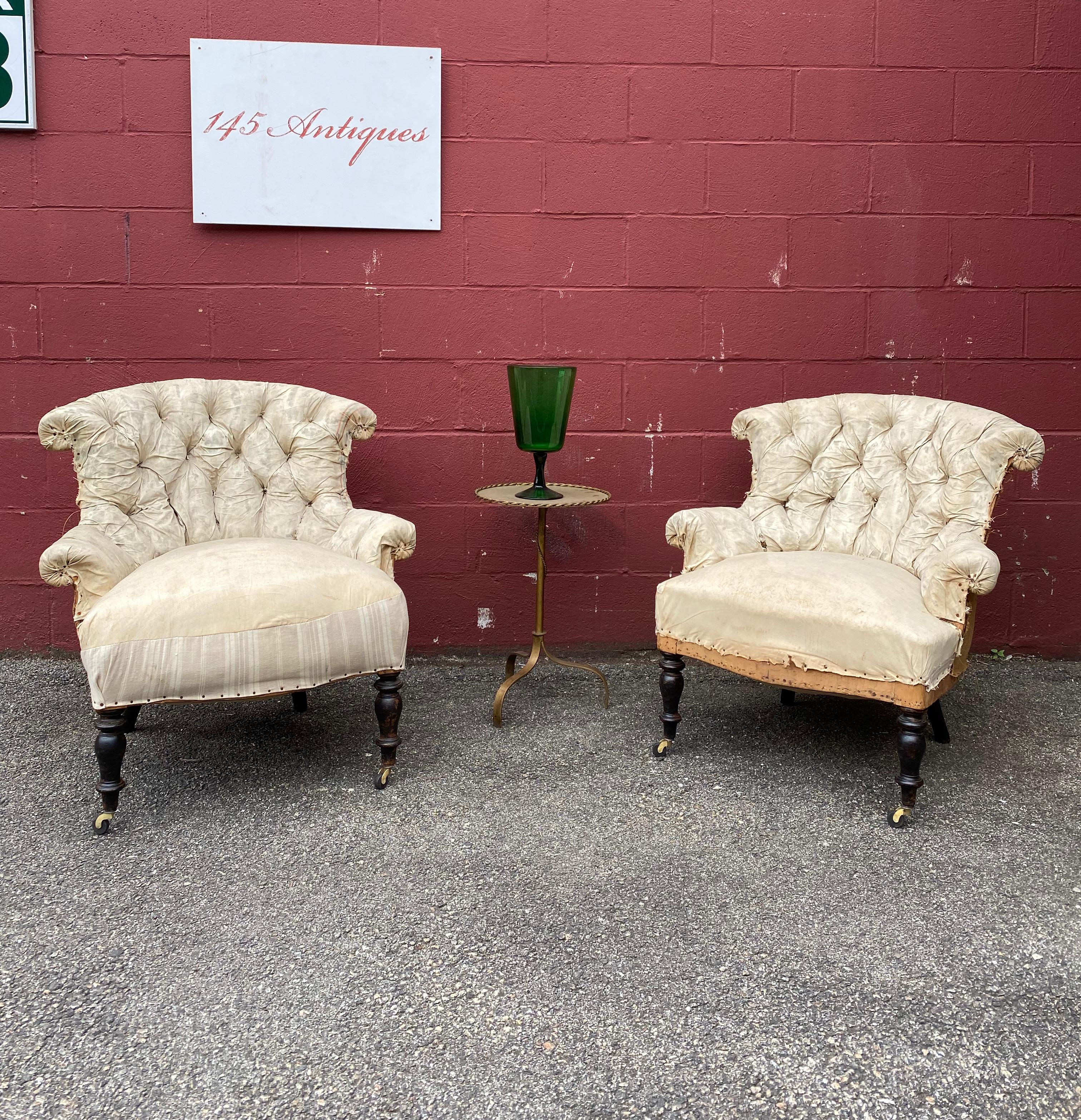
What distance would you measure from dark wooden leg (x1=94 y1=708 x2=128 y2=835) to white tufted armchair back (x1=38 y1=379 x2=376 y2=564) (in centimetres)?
53

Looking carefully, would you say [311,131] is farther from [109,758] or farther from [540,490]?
[109,758]

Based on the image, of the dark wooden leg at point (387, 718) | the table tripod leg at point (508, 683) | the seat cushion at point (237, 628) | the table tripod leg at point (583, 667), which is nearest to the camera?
the seat cushion at point (237, 628)

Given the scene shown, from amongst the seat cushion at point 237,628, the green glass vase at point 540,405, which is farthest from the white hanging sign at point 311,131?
the seat cushion at point 237,628

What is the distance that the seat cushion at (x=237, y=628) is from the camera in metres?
1.95

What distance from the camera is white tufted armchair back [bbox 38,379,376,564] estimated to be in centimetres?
243

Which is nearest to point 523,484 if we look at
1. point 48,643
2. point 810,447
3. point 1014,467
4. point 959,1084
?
point 810,447

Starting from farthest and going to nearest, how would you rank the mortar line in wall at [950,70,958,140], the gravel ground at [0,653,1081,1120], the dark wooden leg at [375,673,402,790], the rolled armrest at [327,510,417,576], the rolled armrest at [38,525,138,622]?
the mortar line in wall at [950,70,958,140], the rolled armrest at [327,510,417,576], the dark wooden leg at [375,673,402,790], the rolled armrest at [38,525,138,622], the gravel ground at [0,653,1081,1120]

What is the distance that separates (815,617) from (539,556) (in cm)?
82

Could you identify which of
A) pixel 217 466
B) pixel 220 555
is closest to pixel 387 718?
pixel 220 555

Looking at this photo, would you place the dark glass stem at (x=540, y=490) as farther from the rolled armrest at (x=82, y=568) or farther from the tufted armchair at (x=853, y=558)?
the rolled armrest at (x=82, y=568)

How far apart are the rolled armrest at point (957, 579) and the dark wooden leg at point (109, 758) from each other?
1.70 m

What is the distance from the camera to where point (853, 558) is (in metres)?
2.41

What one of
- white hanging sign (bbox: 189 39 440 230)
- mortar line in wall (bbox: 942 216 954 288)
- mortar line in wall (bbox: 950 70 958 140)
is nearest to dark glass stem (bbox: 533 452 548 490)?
white hanging sign (bbox: 189 39 440 230)

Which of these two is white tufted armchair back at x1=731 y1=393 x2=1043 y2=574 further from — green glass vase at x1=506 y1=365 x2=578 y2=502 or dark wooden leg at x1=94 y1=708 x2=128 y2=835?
dark wooden leg at x1=94 y1=708 x2=128 y2=835
